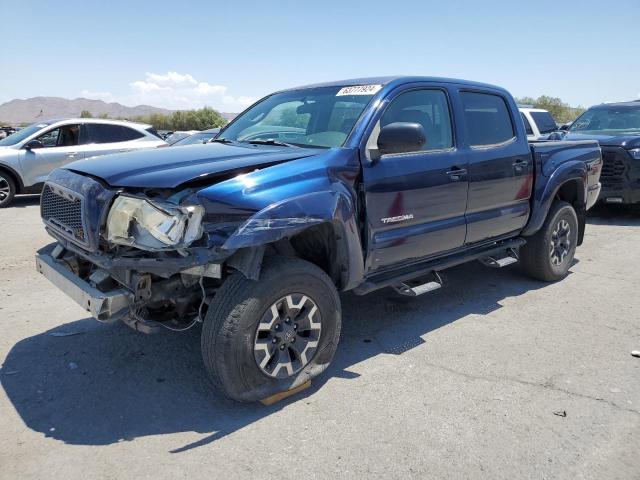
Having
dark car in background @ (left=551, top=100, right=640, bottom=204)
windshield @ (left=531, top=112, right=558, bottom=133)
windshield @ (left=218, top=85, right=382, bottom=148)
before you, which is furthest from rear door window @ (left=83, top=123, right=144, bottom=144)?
windshield @ (left=531, top=112, right=558, bottom=133)

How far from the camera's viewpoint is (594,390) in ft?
11.0

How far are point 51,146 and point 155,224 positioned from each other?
9443mm

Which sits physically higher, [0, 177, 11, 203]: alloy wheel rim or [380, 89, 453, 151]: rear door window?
[380, 89, 453, 151]: rear door window

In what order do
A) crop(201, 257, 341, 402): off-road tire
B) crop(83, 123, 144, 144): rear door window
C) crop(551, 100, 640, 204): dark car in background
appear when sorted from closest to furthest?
crop(201, 257, 341, 402): off-road tire → crop(551, 100, 640, 204): dark car in background → crop(83, 123, 144, 144): rear door window

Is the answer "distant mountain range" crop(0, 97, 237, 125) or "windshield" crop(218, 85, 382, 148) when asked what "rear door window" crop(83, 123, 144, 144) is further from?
"distant mountain range" crop(0, 97, 237, 125)

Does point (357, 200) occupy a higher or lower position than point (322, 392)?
higher

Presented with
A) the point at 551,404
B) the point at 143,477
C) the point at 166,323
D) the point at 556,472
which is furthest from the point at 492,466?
the point at 166,323

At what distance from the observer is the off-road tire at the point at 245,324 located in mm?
2869

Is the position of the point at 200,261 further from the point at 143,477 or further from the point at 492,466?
the point at 492,466

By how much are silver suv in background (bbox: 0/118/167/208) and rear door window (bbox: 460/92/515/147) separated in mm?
7411

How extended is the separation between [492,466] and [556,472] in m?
0.31

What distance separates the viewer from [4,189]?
33.6 ft

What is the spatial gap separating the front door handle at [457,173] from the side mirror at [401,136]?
2.34ft

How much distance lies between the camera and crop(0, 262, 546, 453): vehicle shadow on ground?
116 inches
